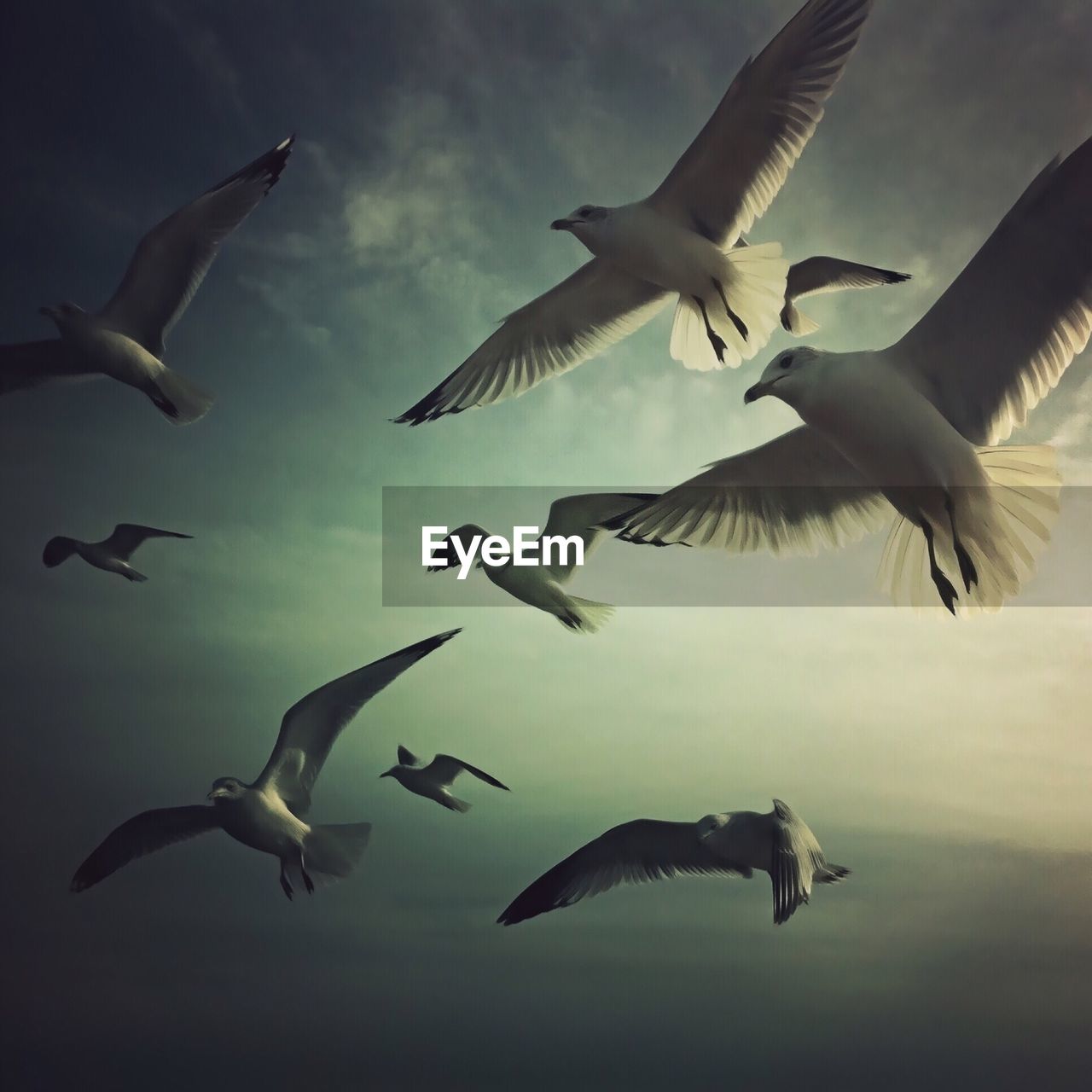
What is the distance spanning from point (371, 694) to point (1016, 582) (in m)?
1.50

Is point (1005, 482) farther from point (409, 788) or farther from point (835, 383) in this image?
point (409, 788)

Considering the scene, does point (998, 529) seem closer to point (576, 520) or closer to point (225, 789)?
point (576, 520)

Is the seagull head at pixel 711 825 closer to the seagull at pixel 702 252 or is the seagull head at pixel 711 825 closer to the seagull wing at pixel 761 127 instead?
the seagull at pixel 702 252

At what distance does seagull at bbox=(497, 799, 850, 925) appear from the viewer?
7.39 feet

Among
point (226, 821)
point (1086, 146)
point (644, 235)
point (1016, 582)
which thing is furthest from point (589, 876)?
point (1086, 146)

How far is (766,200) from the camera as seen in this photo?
207 cm

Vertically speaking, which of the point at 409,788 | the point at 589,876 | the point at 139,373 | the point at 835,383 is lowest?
the point at 589,876

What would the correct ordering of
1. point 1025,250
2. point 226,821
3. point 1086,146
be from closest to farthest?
point 1086,146, point 1025,250, point 226,821

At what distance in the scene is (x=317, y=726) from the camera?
2463mm

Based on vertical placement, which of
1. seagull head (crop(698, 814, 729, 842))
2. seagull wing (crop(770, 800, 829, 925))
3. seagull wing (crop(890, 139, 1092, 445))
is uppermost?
seagull wing (crop(890, 139, 1092, 445))

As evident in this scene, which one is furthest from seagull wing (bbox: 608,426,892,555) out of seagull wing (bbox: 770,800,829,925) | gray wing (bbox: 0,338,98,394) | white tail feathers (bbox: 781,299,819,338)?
gray wing (bbox: 0,338,98,394)

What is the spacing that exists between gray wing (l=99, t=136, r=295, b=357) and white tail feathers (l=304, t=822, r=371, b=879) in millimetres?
1296

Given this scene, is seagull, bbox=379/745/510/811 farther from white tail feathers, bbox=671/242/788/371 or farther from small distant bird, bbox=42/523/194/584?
white tail feathers, bbox=671/242/788/371

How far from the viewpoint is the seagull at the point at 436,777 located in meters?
2.66
